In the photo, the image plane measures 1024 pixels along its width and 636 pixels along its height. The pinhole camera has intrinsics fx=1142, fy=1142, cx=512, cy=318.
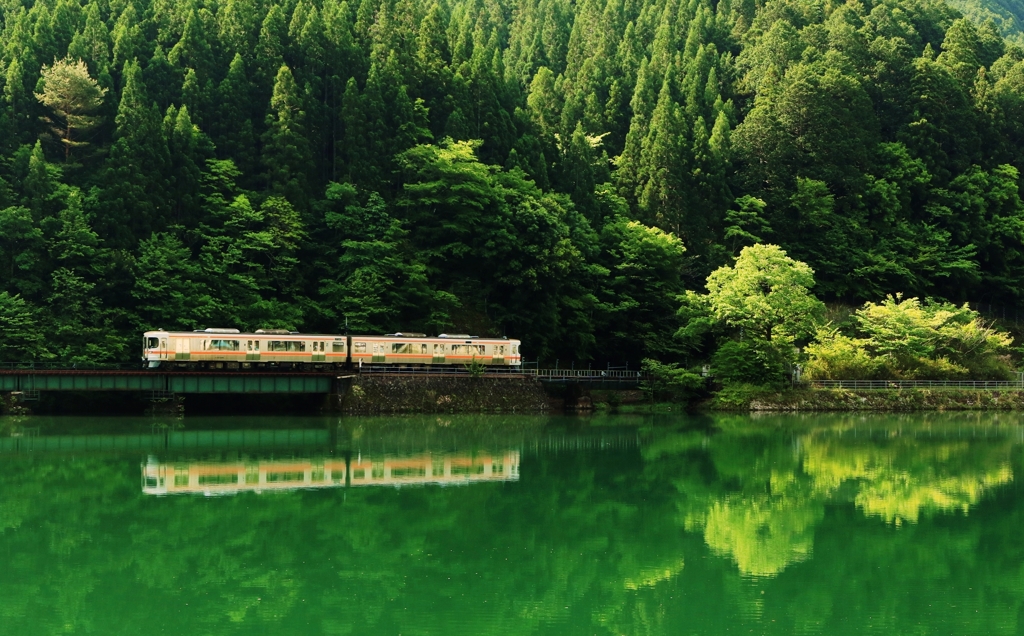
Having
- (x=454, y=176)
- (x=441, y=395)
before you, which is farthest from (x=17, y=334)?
(x=454, y=176)

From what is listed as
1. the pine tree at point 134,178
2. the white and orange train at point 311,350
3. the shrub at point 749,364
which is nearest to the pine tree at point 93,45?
the pine tree at point 134,178

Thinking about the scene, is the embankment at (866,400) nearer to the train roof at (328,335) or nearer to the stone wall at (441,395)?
the stone wall at (441,395)

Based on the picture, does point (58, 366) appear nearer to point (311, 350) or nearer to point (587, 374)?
point (311, 350)

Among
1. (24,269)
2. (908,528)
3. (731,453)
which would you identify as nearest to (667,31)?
(24,269)

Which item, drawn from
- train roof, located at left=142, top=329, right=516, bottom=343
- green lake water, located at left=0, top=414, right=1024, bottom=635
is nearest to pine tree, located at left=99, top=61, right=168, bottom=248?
train roof, located at left=142, top=329, right=516, bottom=343

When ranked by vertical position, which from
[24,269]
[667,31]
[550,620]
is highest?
[667,31]

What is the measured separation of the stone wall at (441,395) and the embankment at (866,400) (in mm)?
8479

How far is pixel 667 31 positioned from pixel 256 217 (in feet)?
136

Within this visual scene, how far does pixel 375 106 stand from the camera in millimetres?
56062

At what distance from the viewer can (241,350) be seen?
146 ft

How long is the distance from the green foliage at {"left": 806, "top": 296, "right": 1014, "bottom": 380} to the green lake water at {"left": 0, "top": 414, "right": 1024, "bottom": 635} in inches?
757

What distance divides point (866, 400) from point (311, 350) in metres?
24.2

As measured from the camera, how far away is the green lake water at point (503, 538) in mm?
14023

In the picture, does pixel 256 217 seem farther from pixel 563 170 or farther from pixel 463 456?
pixel 463 456
